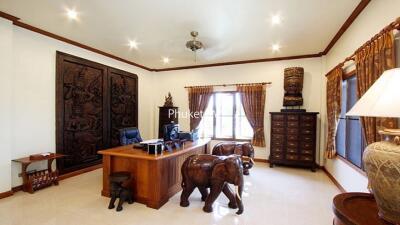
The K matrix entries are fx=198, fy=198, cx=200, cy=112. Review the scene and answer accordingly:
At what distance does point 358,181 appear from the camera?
2584 mm

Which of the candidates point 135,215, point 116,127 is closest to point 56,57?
point 116,127

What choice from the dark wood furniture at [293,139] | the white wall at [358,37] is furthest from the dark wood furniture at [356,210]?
the dark wood furniture at [293,139]

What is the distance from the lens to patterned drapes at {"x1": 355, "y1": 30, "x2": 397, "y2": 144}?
1803 mm

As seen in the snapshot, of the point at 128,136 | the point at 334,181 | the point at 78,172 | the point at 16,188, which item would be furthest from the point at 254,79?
the point at 16,188

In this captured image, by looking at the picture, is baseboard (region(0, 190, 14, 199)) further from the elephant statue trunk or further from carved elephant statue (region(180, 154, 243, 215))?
the elephant statue trunk

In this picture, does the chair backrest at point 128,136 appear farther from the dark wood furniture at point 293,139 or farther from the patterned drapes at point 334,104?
the patterned drapes at point 334,104

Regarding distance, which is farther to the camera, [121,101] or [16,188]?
[121,101]

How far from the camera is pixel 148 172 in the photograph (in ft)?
8.77

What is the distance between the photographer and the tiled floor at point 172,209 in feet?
7.56

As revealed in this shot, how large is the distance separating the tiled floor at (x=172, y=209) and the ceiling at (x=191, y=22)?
2.64m

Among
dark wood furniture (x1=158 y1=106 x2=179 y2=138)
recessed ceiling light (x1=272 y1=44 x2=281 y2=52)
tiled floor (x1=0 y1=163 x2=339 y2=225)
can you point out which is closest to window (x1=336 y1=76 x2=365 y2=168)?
tiled floor (x1=0 y1=163 x2=339 y2=225)

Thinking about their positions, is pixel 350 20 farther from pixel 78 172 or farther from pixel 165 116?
pixel 78 172

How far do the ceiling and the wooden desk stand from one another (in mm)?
1963

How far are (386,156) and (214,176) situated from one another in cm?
173
